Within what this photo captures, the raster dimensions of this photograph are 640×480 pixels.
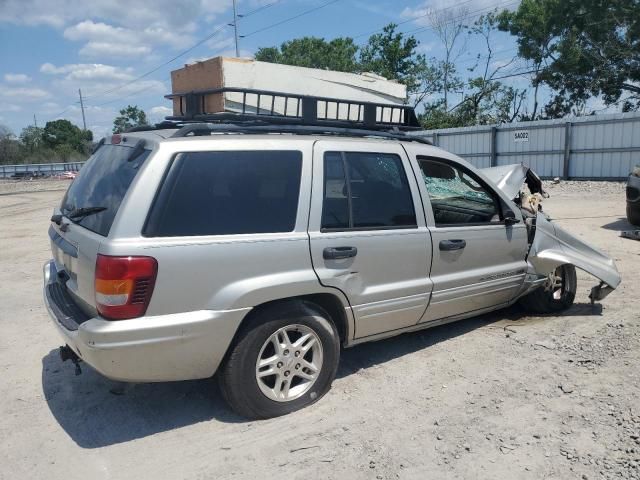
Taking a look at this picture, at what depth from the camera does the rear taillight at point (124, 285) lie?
275 cm

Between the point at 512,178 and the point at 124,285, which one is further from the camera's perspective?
the point at 512,178

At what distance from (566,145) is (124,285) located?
20898 mm

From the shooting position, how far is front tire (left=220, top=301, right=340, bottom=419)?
3.14 meters

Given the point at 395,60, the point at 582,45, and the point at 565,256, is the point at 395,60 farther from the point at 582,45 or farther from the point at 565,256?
the point at 565,256

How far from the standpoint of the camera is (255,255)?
121 inches

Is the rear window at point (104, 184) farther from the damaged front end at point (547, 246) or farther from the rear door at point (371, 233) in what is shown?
the damaged front end at point (547, 246)

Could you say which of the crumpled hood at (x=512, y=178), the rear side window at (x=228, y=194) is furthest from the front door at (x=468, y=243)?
the rear side window at (x=228, y=194)

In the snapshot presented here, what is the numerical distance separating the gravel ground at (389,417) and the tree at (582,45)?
2903 cm

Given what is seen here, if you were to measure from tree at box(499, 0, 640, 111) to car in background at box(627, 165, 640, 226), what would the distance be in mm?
22501

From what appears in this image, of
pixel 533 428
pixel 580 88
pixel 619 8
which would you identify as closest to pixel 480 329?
pixel 533 428

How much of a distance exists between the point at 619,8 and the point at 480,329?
97.5 feet

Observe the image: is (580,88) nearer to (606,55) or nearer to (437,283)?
(606,55)

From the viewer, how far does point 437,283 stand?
158 inches

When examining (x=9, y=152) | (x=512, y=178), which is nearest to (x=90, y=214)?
(x=512, y=178)
